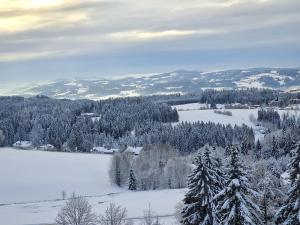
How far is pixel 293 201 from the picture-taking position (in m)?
29.5

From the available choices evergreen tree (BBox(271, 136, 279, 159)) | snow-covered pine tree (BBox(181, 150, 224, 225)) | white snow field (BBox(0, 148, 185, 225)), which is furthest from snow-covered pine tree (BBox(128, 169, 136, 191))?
snow-covered pine tree (BBox(181, 150, 224, 225))

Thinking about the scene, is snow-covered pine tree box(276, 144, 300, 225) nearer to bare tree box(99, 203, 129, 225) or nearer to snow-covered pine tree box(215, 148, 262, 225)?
snow-covered pine tree box(215, 148, 262, 225)

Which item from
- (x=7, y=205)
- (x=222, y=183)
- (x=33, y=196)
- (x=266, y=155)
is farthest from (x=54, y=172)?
(x=222, y=183)

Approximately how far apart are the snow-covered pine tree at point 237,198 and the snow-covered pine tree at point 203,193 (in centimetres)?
428

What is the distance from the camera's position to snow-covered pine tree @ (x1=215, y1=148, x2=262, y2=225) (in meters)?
29.6

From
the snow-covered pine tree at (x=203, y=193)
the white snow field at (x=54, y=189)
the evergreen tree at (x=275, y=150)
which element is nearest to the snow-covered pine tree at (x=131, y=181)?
the white snow field at (x=54, y=189)

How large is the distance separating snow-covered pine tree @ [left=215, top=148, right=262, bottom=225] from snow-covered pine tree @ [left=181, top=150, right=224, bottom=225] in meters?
4.28

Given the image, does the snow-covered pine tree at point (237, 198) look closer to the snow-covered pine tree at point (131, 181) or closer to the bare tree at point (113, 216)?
the bare tree at point (113, 216)

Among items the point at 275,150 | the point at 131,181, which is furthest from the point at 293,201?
the point at 275,150

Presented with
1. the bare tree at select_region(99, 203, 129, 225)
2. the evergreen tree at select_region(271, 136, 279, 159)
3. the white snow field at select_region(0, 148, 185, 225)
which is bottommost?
the evergreen tree at select_region(271, 136, 279, 159)

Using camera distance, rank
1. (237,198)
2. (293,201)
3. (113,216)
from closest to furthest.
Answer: (293,201), (237,198), (113,216)

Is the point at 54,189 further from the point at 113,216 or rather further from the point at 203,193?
the point at 203,193

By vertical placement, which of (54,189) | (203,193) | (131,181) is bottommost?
(131,181)

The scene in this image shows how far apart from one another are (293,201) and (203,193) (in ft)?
22.0
